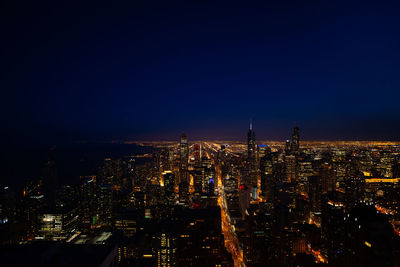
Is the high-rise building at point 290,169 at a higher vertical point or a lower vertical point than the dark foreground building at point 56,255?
lower

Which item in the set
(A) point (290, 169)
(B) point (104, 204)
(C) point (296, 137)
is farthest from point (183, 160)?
(B) point (104, 204)

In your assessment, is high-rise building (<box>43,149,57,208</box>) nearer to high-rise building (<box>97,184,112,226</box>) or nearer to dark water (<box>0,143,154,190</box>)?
dark water (<box>0,143,154,190</box>)

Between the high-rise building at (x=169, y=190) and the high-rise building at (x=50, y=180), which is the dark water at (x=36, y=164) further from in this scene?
the high-rise building at (x=169, y=190)

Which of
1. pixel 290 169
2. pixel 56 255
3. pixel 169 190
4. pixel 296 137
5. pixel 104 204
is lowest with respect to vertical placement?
pixel 104 204

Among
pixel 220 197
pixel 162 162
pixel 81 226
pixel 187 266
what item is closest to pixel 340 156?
pixel 220 197

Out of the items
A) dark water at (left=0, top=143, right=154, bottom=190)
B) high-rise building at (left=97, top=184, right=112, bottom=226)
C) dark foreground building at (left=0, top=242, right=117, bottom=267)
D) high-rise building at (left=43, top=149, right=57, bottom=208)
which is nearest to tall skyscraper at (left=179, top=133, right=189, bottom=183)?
dark water at (left=0, top=143, right=154, bottom=190)

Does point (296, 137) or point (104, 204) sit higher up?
point (296, 137)

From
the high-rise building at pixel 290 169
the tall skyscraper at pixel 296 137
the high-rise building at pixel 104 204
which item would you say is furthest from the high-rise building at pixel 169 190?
the tall skyscraper at pixel 296 137

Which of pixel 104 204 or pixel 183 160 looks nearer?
pixel 104 204

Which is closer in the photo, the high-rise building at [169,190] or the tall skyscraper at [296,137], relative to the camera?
the high-rise building at [169,190]

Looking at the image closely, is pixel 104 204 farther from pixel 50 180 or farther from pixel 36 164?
pixel 36 164

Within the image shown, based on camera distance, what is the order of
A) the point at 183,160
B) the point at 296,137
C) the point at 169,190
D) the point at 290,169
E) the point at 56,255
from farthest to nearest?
the point at 296,137 < the point at 183,160 < the point at 290,169 < the point at 169,190 < the point at 56,255
